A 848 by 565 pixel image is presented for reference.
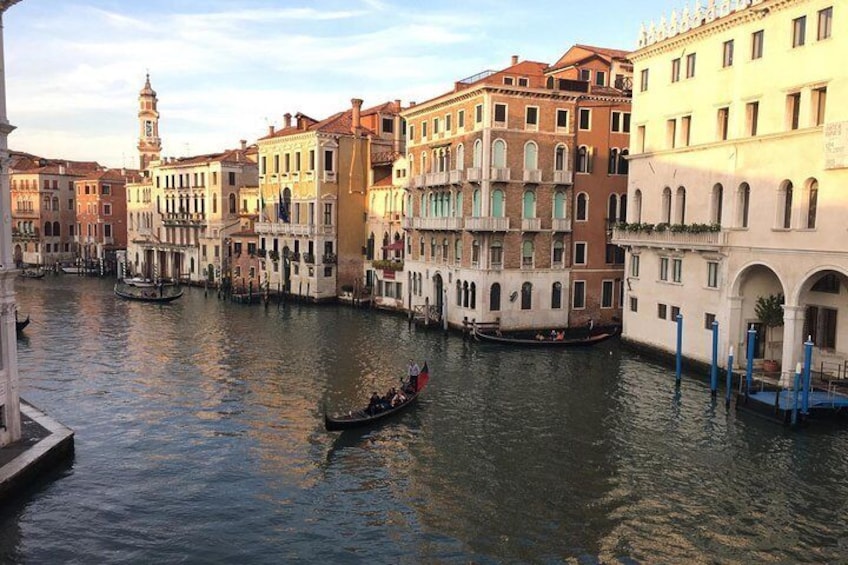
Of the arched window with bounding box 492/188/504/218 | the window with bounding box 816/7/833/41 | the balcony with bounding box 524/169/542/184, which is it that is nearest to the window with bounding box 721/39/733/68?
the window with bounding box 816/7/833/41

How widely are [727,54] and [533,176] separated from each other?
11038 mm

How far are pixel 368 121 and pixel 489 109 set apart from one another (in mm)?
18623

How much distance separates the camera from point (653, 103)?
29.4m

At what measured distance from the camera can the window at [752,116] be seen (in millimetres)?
24328

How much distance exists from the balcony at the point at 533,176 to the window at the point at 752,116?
11.4m

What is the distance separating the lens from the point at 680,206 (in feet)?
92.1

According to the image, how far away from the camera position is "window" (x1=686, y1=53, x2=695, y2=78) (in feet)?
88.8

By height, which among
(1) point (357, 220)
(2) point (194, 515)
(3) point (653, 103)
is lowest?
(2) point (194, 515)

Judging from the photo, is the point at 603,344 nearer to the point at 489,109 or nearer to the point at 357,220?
the point at 489,109

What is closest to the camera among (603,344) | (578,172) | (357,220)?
(603,344)

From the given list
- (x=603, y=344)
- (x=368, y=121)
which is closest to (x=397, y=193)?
(x=368, y=121)

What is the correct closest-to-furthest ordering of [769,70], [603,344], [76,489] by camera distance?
1. [76,489]
2. [769,70]
3. [603,344]

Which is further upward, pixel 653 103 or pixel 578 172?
pixel 653 103

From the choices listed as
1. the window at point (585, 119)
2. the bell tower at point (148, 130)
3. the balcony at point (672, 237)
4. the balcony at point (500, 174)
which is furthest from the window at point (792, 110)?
the bell tower at point (148, 130)
